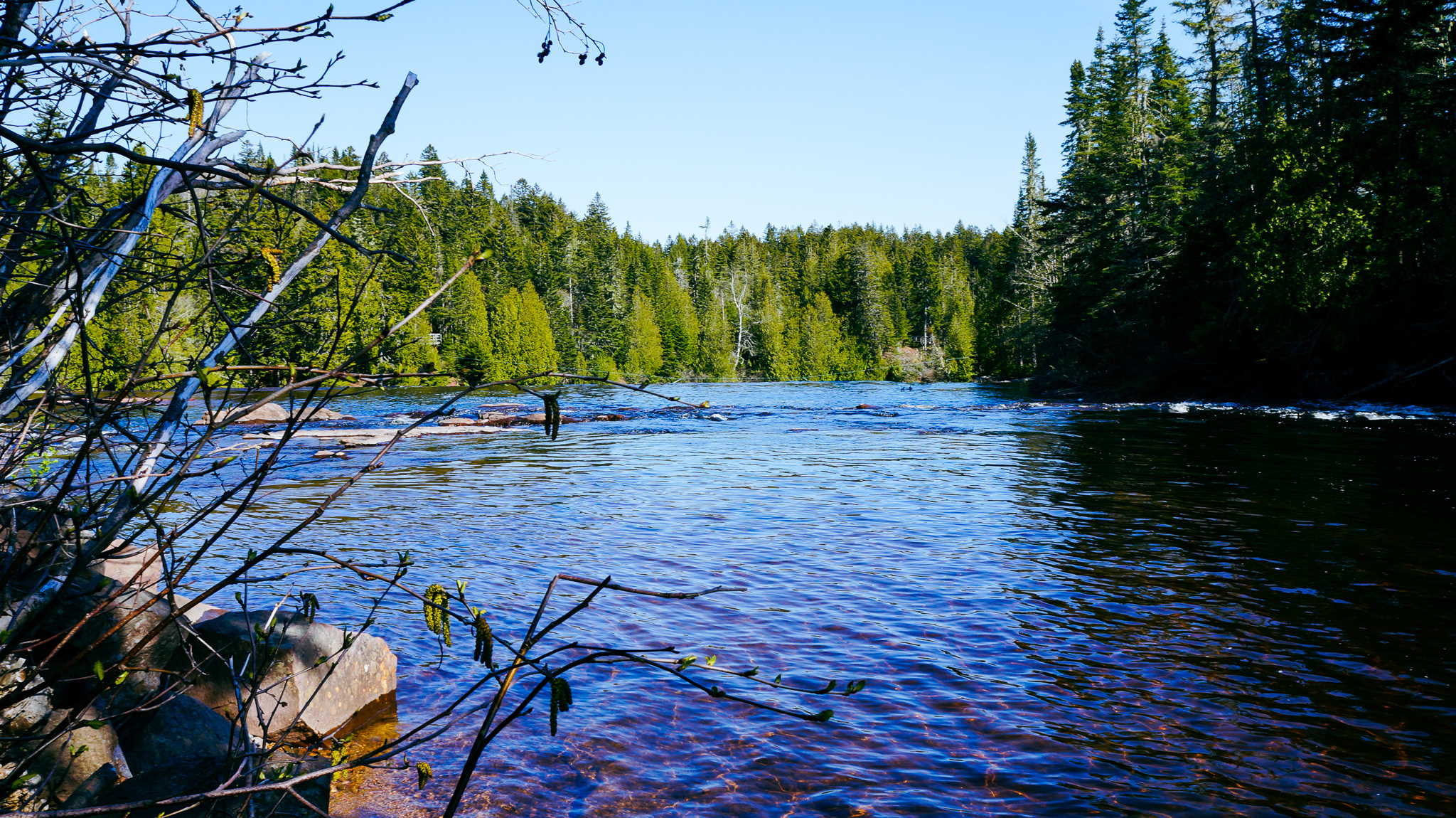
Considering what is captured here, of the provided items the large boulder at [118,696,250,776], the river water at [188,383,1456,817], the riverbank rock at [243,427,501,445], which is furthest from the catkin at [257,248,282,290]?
the riverbank rock at [243,427,501,445]

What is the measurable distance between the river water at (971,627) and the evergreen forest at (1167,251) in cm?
265

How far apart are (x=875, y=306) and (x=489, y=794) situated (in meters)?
98.1

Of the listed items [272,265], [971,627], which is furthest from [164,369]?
[971,627]

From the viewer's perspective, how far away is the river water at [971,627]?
482 centimetres

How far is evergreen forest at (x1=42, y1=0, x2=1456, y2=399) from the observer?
9.26 ft

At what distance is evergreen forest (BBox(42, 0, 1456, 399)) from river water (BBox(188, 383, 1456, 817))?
265 centimetres

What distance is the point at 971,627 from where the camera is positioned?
24.3ft

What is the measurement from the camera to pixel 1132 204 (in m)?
44.3

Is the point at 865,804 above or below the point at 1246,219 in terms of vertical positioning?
below

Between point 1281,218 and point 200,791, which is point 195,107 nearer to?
point 200,791

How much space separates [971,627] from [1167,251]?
127 ft

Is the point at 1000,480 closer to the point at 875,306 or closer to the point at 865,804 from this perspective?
the point at 865,804

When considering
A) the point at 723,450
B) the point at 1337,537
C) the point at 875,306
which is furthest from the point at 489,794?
the point at 875,306

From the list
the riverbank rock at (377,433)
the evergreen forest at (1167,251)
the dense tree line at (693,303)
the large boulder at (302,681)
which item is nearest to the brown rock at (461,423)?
the riverbank rock at (377,433)
